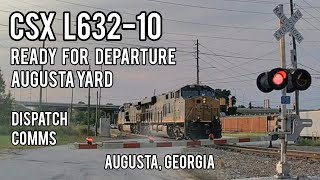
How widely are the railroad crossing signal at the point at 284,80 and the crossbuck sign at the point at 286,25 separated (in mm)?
1090

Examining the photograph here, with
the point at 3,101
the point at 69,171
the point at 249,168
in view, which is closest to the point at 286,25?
the point at 249,168

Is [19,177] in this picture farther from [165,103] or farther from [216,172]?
[165,103]

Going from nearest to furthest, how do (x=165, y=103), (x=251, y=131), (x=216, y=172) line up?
(x=216, y=172) → (x=165, y=103) → (x=251, y=131)

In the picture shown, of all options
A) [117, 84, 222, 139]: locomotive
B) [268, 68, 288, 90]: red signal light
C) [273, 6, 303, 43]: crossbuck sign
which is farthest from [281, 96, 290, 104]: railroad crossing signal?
[117, 84, 222, 139]: locomotive

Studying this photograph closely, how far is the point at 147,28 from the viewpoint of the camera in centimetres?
1312

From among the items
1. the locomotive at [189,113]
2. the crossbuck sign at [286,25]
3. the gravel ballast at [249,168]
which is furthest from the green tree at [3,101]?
the crossbuck sign at [286,25]

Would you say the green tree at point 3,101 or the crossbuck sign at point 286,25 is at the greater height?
the crossbuck sign at point 286,25

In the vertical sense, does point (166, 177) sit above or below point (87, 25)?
below

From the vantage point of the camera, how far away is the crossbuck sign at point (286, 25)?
39.4 feet

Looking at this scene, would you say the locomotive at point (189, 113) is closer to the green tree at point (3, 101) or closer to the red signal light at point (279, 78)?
the green tree at point (3, 101)

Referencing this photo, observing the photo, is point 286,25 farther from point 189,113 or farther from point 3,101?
point 3,101

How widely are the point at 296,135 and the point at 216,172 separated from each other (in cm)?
570

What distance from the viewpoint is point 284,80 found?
1120 cm

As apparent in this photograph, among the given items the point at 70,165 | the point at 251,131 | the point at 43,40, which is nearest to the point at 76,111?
the point at 251,131
